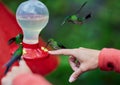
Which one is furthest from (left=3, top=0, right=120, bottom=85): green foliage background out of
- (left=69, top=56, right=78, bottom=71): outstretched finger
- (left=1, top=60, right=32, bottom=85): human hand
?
(left=1, top=60, right=32, bottom=85): human hand

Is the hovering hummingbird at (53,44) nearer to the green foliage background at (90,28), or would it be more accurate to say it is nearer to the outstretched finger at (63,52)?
the outstretched finger at (63,52)

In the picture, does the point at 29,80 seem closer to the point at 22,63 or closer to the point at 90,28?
the point at 22,63

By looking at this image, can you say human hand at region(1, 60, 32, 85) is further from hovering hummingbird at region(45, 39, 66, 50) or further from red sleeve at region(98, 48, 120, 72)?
red sleeve at region(98, 48, 120, 72)

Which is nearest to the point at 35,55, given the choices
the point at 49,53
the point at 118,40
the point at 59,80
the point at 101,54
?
the point at 49,53

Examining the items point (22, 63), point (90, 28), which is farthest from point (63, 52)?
point (90, 28)

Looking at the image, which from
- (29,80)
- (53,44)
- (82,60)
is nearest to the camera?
(29,80)

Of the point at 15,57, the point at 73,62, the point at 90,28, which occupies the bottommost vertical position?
the point at 90,28

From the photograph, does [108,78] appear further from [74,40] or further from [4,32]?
[4,32]
